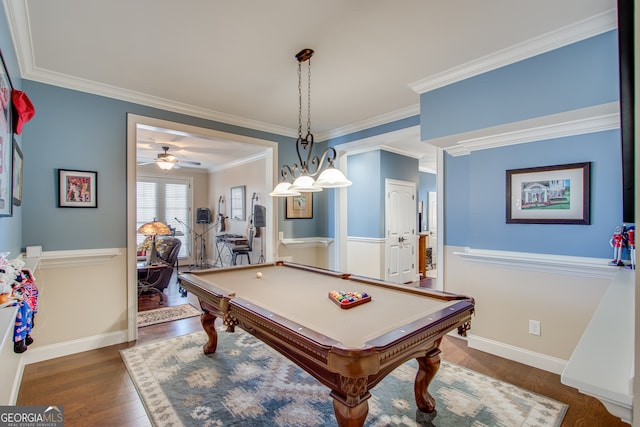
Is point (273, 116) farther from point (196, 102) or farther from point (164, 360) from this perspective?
point (164, 360)

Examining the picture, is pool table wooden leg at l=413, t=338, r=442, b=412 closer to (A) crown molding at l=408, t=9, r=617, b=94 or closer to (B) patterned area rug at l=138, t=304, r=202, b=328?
(A) crown molding at l=408, t=9, r=617, b=94

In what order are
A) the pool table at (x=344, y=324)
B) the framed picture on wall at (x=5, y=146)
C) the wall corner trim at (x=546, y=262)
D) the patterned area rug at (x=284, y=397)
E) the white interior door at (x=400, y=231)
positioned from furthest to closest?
the white interior door at (x=400, y=231) → the wall corner trim at (x=546, y=262) → the patterned area rug at (x=284, y=397) → the framed picture on wall at (x=5, y=146) → the pool table at (x=344, y=324)

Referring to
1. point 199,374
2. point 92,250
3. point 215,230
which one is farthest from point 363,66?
point 215,230

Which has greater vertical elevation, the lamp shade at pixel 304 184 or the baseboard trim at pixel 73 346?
the lamp shade at pixel 304 184

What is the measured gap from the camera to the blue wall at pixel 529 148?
7.08 ft

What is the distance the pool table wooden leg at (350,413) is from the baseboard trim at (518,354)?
7.19 feet

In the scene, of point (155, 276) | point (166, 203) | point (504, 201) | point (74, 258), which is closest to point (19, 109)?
point (74, 258)

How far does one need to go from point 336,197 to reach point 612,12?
346 cm

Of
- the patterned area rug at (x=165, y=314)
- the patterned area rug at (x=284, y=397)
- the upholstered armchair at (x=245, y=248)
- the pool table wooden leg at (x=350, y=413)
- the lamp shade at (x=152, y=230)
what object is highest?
the lamp shade at (x=152, y=230)

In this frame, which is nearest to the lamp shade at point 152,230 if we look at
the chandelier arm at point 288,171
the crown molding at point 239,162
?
the chandelier arm at point 288,171

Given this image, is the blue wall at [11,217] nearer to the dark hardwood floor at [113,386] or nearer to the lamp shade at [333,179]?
the dark hardwood floor at [113,386]

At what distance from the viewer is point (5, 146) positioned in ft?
5.80

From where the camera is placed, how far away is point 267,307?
1.85 m

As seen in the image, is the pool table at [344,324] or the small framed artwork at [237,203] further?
the small framed artwork at [237,203]
